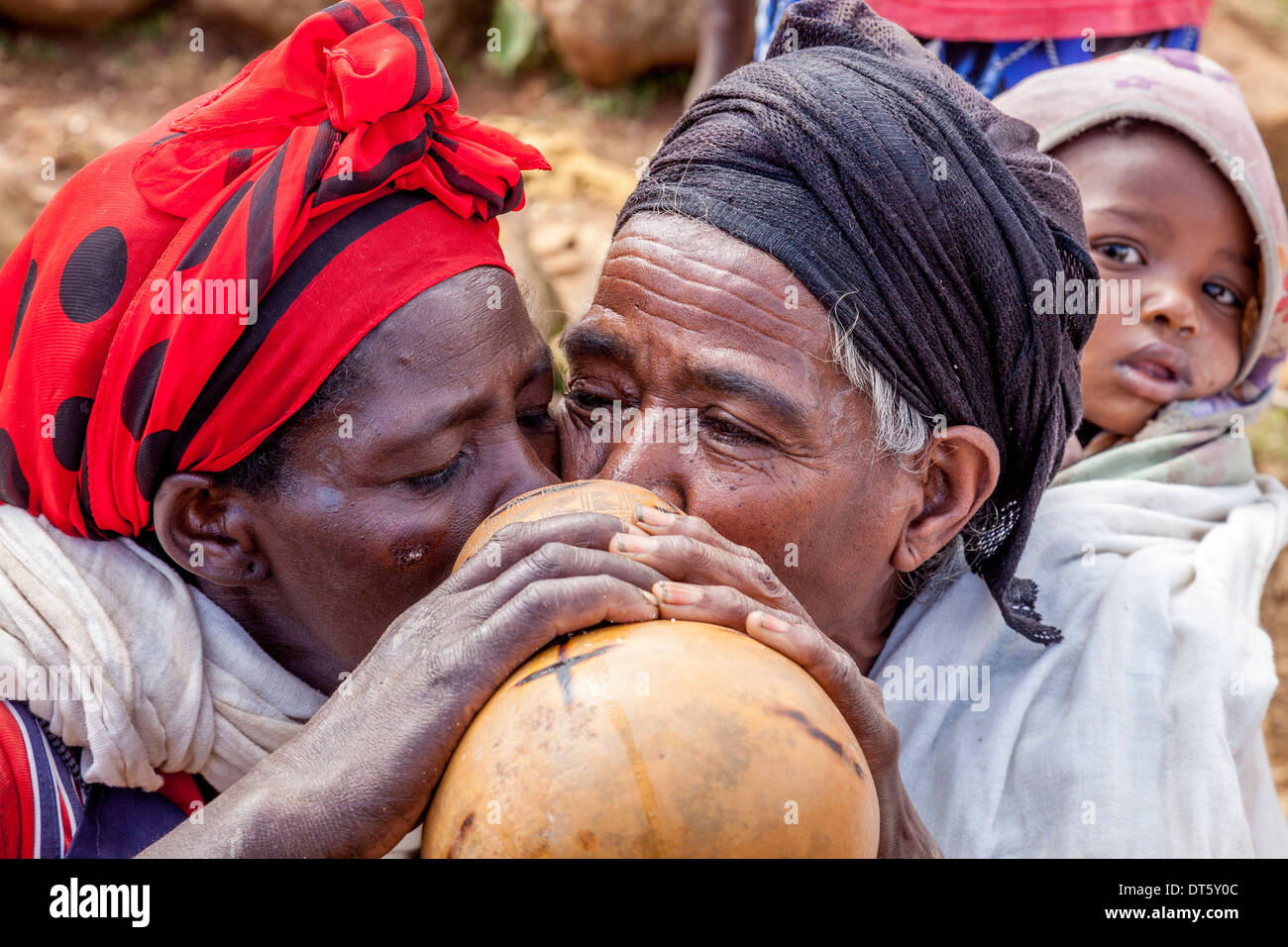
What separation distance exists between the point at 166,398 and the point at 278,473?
0.28 meters

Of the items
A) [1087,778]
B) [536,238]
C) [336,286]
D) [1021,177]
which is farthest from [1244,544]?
[536,238]

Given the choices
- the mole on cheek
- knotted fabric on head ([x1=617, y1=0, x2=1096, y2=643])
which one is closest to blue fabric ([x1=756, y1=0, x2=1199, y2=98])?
knotted fabric on head ([x1=617, y1=0, x2=1096, y2=643])

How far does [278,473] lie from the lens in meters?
2.60

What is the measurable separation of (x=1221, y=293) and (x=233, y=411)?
10.7 ft

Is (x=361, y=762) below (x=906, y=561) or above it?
above

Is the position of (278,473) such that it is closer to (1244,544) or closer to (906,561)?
(906,561)

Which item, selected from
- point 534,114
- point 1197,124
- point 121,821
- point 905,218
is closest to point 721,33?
point 534,114

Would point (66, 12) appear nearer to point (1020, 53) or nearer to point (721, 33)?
point (721, 33)

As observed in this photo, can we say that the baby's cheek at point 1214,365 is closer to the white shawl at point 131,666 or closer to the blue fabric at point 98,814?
the white shawl at point 131,666

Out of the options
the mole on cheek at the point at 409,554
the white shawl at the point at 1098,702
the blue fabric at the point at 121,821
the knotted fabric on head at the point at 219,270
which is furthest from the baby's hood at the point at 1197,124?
the blue fabric at the point at 121,821

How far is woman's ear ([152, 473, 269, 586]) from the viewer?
2.56 meters

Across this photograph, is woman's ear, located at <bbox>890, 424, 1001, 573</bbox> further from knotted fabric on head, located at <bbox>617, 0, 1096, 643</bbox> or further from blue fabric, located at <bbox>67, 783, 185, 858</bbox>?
blue fabric, located at <bbox>67, 783, 185, 858</bbox>

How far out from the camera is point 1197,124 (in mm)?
3926

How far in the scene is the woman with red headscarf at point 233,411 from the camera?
245cm
